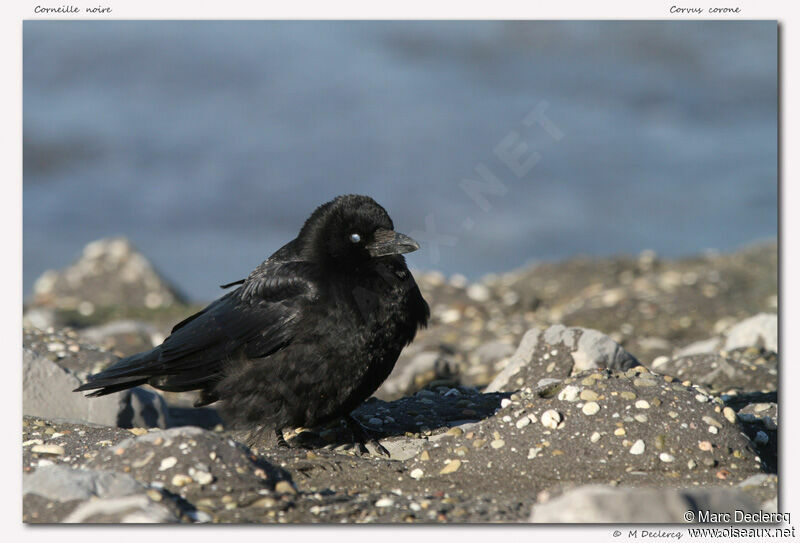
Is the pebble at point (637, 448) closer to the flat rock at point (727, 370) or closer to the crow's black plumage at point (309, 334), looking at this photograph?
the crow's black plumage at point (309, 334)

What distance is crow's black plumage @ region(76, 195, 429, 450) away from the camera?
18.1 ft

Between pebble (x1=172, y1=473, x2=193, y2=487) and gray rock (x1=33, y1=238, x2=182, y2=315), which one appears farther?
gray rock (x1=33, y1=238, x2=182, y2=315)

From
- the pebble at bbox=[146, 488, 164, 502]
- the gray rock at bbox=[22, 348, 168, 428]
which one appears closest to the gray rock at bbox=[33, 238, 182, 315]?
the gray rock at bbox=[22, 348, 168, 428]

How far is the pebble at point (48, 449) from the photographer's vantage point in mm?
5492

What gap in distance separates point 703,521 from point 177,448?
252 cm

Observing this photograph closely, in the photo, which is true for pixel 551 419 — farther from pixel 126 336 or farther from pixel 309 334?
pixel 126 336

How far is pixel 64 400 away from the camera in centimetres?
671

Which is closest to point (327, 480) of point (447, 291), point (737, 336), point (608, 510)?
point (608, 510)

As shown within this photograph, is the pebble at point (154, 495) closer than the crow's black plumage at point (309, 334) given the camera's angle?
Yes

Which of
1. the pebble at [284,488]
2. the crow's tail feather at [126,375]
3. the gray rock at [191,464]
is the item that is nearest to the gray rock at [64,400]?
the crow's tail feather at [126,375]

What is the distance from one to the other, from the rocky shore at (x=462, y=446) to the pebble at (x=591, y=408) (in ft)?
0.04

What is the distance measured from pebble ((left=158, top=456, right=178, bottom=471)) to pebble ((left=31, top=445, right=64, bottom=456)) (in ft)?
4.41

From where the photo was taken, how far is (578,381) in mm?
5688

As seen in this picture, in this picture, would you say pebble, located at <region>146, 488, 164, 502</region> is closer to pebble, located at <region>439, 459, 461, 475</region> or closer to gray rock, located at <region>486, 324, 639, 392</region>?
pebble, located at <region>439, 459, 461, 475</region>
